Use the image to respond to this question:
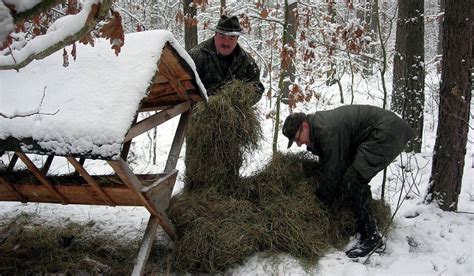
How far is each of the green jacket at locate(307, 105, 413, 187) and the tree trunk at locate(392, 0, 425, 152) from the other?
100.0 inches

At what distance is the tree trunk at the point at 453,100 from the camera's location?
13.6 ft

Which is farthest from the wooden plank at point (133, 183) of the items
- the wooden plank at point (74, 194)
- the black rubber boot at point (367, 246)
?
the black rubber boot at point (367, 246)

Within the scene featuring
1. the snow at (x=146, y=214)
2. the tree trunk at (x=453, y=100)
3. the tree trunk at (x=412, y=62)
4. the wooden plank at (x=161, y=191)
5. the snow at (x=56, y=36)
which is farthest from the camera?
the tree trunk at (x=412, y=62)

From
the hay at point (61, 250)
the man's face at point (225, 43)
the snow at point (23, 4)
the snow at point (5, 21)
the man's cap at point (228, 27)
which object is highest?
the snow at point (23, 4)

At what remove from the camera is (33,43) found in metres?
1.58

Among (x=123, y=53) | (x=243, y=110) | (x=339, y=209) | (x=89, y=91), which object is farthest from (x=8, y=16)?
(x=339, y=209)

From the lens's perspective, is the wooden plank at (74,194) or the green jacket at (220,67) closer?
the wooden plank at (74,194)

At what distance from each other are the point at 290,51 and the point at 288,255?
8.74 feet

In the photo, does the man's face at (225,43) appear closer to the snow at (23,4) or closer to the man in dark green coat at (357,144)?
the man in dark green coat at (357,144)

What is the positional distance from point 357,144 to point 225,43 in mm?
1913

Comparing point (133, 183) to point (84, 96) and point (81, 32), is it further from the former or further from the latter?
point (81, 32)

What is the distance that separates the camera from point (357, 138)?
4.05 m

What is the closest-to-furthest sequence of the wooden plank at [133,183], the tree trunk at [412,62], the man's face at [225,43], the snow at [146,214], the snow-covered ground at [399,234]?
the snow at [146,214] → the wooden plank at [133,183] → the snow-covered ground at [399,234] → the man's face at [225,43] → the tree trunk at [412,62]

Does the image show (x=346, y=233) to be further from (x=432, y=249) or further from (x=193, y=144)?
(x=193, y=144)
